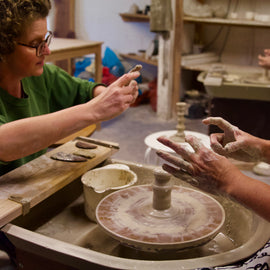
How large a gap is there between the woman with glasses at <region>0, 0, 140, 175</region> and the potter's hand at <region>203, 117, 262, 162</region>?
360 millimetres

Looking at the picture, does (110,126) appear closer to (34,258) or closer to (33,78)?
(33,78)

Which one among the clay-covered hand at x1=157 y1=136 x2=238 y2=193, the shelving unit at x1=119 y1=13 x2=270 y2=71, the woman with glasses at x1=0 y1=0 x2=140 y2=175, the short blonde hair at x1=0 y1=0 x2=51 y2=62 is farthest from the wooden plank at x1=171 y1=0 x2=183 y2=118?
the clay-covered hand at x1=157 y1=136 x2=238 y2=193

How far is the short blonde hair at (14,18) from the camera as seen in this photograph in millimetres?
1381

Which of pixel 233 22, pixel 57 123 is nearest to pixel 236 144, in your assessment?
pixel 57 123

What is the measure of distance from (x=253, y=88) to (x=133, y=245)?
223cm

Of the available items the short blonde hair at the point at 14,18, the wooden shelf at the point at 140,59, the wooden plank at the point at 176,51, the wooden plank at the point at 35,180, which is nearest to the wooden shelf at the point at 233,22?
the wooden plank at the point at 176,51

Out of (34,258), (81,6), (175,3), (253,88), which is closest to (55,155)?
(34,258)

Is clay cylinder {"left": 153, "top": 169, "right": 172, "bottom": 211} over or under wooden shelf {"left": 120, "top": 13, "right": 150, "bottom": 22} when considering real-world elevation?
under

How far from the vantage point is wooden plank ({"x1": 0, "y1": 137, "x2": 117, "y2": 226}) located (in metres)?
1.25

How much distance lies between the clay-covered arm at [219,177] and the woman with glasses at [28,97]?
0.33 meters

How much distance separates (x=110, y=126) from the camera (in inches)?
174

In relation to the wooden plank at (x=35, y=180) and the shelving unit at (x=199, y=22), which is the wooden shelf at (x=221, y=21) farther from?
the wooden plank at (x=35, y=180)

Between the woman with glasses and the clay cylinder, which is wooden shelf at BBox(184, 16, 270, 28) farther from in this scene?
the clay cylinder

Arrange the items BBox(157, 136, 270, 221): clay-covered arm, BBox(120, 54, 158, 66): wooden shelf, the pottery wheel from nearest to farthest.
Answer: BBox(157, 136, 270, 221): clay-covered arm < the pottery wheel < BBox(120, 54, 158, 66): wooden shelf
